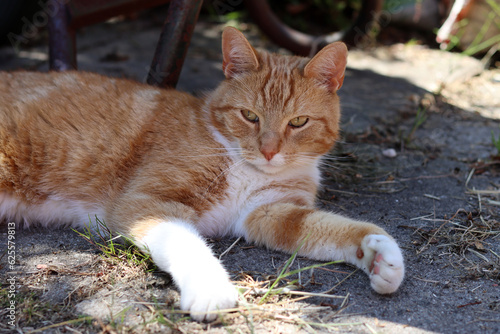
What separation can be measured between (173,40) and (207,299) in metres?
2.15

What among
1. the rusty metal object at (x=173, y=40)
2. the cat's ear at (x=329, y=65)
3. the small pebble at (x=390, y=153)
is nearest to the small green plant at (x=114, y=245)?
the rusty metal object at (x=173, y=40)

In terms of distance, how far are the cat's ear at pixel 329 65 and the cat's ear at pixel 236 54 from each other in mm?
366

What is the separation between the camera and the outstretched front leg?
2074 mm

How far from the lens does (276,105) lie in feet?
8.76

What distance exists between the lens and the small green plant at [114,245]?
2.29 meters

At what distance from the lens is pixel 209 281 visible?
197 centimetres

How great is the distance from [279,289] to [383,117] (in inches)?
115

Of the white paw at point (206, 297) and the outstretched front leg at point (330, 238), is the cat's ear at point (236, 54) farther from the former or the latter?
the white paw at point (206, 297)

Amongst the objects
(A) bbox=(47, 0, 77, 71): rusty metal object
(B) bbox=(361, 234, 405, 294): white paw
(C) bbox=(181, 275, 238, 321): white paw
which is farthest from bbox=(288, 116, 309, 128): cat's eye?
(A) bbox=(47, 0, 77, 71): rusty metal object

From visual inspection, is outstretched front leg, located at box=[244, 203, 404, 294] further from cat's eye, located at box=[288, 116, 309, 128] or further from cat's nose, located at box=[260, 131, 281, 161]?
cat's eye, located at box=[288, 116, 309, 128]

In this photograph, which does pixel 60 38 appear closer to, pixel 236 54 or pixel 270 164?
pixel 236 54

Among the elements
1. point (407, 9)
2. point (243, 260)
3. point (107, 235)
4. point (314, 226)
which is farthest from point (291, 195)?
point (407, 9)

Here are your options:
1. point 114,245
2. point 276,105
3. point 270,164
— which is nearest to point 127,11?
point 276,105

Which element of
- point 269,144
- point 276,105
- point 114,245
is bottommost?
point 114,245
